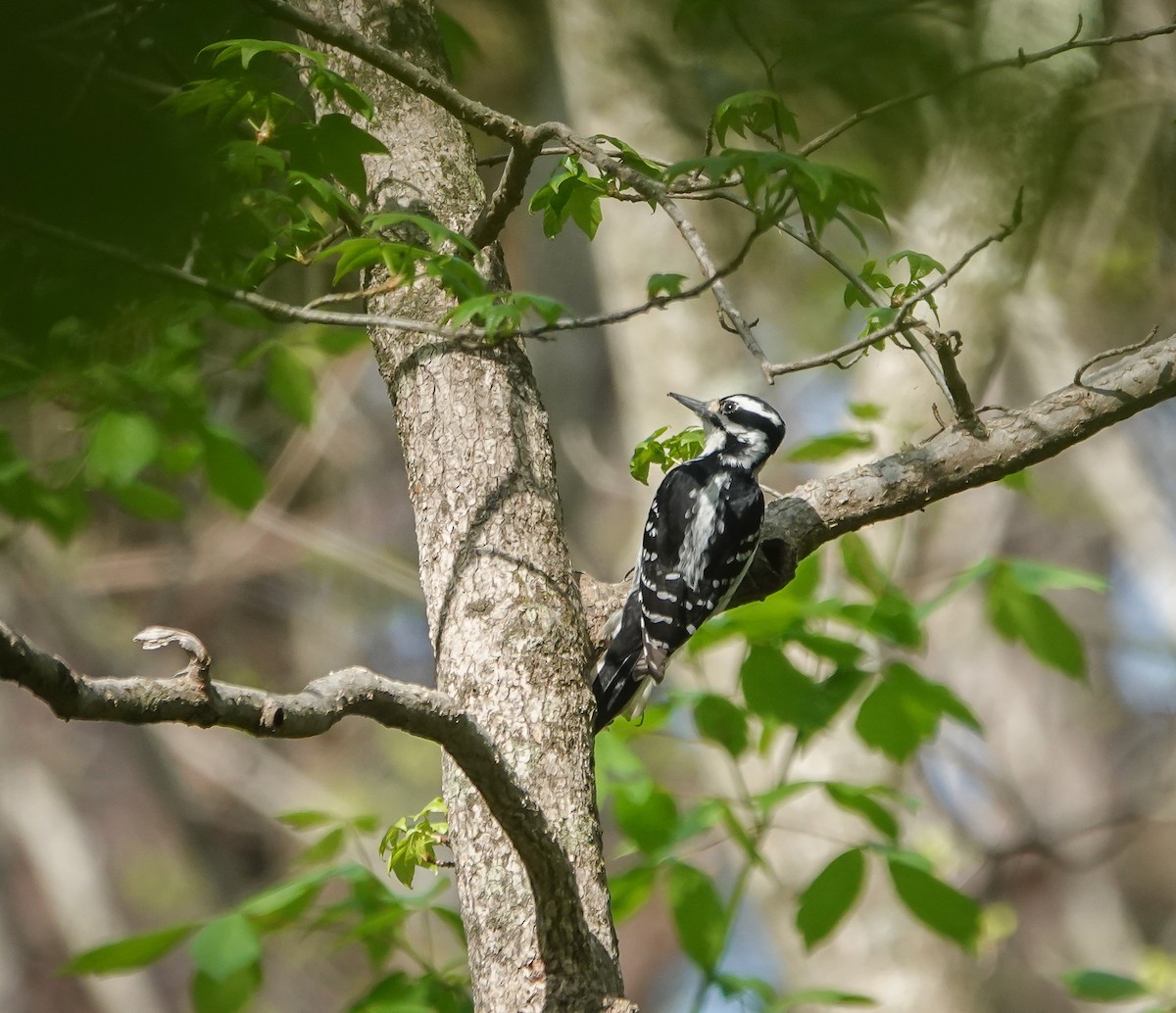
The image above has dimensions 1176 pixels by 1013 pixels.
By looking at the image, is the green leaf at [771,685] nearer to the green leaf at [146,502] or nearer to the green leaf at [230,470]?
the green leaf at [230,470]

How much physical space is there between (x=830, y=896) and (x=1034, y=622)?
3.45 feet

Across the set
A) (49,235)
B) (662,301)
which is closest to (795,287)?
(662,301)

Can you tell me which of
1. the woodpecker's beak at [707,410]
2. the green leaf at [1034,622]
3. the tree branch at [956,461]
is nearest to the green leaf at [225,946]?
the tree branch at [956,461]

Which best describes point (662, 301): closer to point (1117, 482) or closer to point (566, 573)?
point (566, 573)

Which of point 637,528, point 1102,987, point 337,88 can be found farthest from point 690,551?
point 637,528

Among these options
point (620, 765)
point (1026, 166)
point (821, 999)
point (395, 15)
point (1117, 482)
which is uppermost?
point (1117, 482)

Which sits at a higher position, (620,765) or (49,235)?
(620,765)

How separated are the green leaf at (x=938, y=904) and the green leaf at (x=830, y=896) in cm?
10

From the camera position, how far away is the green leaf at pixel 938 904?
318 cm

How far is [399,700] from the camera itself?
6.27 feet

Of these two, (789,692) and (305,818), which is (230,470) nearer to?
(305,818)

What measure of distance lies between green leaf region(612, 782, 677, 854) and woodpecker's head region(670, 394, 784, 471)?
1.64 metres

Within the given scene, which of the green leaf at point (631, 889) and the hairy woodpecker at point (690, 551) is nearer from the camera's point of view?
the green leaf at point (631, 889)

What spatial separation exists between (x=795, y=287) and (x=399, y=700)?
7972mm
